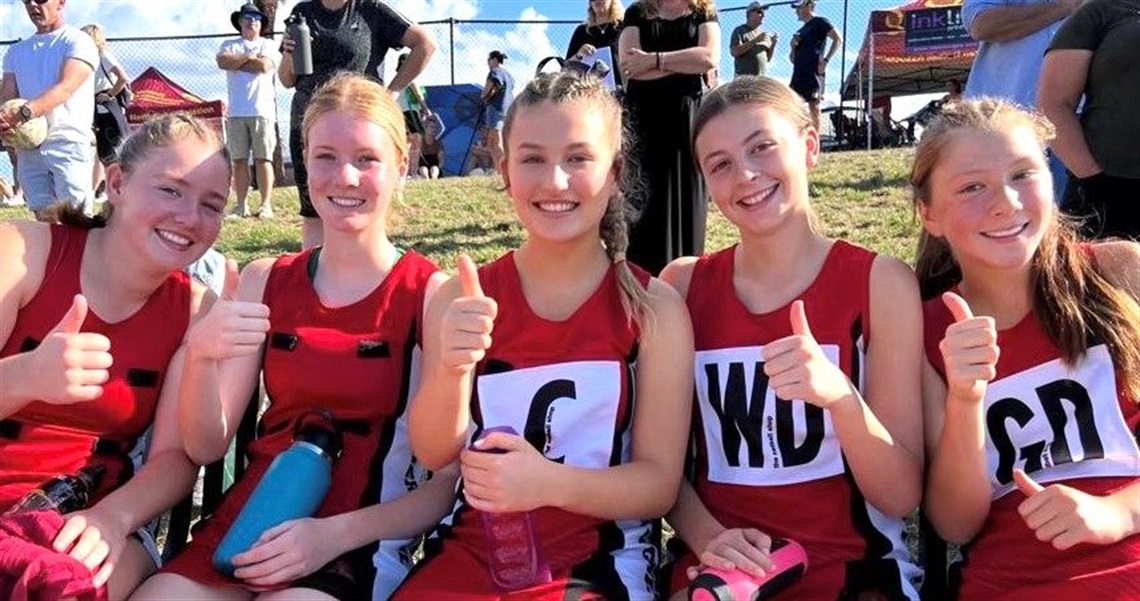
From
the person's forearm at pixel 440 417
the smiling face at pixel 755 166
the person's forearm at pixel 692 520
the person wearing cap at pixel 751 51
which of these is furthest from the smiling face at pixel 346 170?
the person wearing cap at pixel 751 51

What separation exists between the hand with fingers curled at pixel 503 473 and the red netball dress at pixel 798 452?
0.41m

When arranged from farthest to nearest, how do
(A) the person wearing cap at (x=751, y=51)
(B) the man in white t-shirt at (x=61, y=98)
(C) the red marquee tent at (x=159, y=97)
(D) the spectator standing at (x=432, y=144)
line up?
1. (C) the red marquee tent at (x=159, y=97)
2. (D) the spectator standing at (x=432, y=144)
3. (A) the person wearing cap at (x=751, y=51)
4. (B) the man in white t-shirt at (x=61, y=98)

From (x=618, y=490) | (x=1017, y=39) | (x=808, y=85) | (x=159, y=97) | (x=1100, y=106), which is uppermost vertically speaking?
(x=159, y=97)

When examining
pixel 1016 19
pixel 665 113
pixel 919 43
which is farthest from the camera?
pixel 919 43

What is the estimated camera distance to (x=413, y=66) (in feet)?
16.0

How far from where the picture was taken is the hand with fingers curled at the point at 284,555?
2055 millimetres

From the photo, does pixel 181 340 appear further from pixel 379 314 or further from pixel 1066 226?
pixel 1066 226

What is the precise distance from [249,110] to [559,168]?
705cm

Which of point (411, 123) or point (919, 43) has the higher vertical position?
point (919, 43)

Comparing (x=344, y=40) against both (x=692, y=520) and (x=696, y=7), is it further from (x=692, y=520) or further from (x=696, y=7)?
(x=692, y=520)

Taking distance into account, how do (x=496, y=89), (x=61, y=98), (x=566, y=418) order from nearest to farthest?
(x=566, y=418), (x=61, y=98), (x=496, y=89)

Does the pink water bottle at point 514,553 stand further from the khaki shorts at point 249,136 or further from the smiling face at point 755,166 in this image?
the khaki shorts at point 249,136

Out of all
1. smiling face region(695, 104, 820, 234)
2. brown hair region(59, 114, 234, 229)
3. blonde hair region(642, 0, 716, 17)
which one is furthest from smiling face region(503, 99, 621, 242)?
blonde hair region(642, 0, 716, 17)

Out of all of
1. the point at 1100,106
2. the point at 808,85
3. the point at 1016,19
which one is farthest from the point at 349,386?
the point at 808,85
